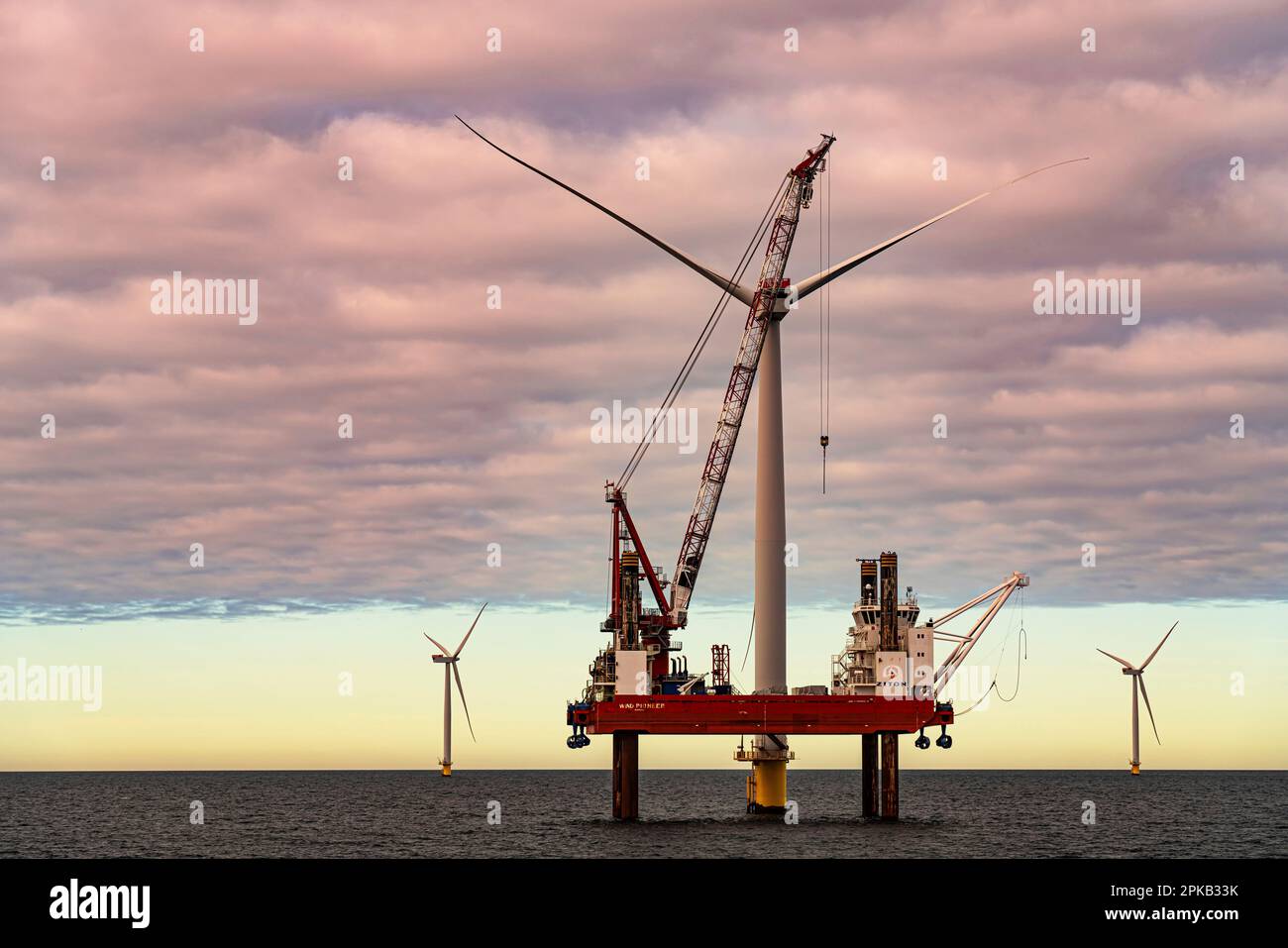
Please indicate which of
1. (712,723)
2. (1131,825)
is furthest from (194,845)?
(1131,825)

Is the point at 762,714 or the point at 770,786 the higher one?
the point at 762,714

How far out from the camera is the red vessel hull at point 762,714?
125875 millimetres

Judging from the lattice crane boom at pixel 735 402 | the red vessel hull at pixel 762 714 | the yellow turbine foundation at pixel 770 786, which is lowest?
the yellow turbine foundation at pixel 770 786

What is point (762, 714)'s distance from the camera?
125938 mm

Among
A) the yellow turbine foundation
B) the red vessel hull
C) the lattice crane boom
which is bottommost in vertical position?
the yellow turbine foundation

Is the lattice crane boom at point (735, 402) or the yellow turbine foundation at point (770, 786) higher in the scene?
the lattice crane boom at point (735, 402)

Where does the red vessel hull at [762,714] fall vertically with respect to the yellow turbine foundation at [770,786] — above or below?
above

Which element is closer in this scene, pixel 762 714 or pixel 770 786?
pixel 762 714

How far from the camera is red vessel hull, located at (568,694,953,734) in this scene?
12588cm

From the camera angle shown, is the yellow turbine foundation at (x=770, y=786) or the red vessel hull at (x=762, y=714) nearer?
the red vessel hull at (x=762, y=714)

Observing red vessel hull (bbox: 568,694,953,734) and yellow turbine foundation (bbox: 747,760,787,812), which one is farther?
yellow turbine foundation (bbox: 747,760,787,812)
